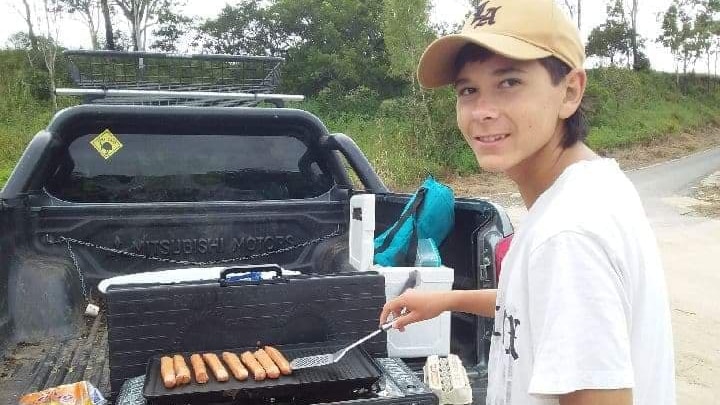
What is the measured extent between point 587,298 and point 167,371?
142 centimetres

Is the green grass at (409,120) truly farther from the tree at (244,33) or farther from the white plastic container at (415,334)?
the white plastic container at (415,334)

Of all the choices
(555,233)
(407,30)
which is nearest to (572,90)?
(555,233)

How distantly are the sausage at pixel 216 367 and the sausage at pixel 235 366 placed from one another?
0.02 meters

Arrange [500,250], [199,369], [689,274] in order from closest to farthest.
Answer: [199,369]
[500,250]
[689,274]

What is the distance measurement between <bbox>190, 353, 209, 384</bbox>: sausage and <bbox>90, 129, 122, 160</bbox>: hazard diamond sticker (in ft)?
6.27

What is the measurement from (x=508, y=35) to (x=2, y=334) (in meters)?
2.75

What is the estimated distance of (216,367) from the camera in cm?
205

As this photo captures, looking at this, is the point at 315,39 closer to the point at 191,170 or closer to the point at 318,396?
the point at 191,170

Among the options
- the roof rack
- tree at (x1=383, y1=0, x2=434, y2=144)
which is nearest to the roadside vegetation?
tree at (x1=383, y1=0, x2=434, y2=144)

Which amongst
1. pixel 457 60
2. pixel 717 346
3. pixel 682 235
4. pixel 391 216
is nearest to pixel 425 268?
pixel 391 216

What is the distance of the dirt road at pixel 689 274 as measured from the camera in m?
5.43

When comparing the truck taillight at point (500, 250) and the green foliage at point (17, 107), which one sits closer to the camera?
the truck taillight at point (500, 250)

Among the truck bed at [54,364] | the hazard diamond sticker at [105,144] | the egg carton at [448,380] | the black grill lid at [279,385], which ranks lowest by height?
the truck bed at [54,364]

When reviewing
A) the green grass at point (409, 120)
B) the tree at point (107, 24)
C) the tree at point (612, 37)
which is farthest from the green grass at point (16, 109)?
the tree at point (612, 37)
